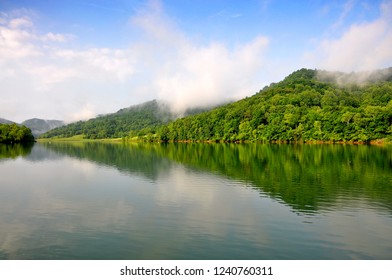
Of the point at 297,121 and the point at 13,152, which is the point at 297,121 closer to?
the point at 297,121

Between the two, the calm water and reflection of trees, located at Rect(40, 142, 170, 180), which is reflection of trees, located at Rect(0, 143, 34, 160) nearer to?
reflection of trees, located at Rect(40, 142, 170, 180)

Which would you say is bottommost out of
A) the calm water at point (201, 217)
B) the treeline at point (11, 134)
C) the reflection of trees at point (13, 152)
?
the calm water at point (201, 217)

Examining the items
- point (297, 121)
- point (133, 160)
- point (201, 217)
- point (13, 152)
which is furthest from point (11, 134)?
point (201, 217)

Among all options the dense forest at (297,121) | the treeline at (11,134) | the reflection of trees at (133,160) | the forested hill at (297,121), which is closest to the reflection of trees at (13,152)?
the reflection of trees at (133,160)

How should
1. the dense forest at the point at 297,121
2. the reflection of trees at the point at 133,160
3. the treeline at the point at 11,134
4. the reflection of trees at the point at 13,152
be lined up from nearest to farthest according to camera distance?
1. the reflection of trees at the point at 133,160
2. the reflection of trees at the point at 13,152
3. the dense forest at the point at 297,121
4. the treeline at the point at 11,134

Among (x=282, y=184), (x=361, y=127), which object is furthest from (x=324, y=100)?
(x=282, y=184)

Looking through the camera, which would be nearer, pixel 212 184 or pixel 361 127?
pixel 212 184

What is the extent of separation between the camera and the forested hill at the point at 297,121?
11228 cm

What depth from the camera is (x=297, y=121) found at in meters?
132

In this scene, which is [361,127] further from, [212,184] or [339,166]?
[212,184]

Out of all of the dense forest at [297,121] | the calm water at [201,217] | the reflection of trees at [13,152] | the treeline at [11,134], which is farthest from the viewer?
the treeline at [11,134]

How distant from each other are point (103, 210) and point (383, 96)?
17287 centimetres

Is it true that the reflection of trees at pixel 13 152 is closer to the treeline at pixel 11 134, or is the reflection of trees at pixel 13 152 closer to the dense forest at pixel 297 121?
the treeline at pixel 11 134
